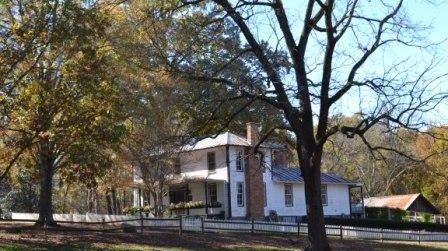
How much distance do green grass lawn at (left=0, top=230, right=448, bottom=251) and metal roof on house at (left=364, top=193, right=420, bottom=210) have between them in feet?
121

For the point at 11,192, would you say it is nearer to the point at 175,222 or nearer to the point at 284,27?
the point at 175,222

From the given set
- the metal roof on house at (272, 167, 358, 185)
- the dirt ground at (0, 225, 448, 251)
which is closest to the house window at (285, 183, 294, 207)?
the metal roof on house at (272, 167, 358, 185)

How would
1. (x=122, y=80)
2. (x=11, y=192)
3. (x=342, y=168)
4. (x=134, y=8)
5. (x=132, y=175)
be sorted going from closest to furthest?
(x=134, y=8), (x=122, y=80), (x=132, y=175), (x=11, y=192), (x=342, y=168)

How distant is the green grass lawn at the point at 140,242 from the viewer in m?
Result: 21.0

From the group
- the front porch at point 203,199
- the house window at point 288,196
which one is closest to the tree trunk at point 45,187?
the front porch at point 203,199

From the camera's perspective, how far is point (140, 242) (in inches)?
941

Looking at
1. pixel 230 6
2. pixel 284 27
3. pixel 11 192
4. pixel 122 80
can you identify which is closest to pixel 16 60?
pixel 230 6

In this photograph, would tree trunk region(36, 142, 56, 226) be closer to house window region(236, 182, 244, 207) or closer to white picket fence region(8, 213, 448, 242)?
white picket fence region(8, 213, 448, 242)

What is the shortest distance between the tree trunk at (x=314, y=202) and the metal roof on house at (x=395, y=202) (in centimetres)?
4852

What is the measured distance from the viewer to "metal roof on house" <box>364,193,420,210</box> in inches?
2591

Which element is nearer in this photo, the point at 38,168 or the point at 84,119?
the point at 84,119

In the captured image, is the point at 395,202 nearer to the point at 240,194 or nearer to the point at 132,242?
the point at 240,194

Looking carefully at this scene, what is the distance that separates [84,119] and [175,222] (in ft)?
34.0

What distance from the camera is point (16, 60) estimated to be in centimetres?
2020
